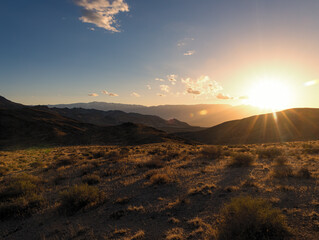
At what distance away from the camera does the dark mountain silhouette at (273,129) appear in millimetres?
47312

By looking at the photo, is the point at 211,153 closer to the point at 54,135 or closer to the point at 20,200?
the point at 20,200

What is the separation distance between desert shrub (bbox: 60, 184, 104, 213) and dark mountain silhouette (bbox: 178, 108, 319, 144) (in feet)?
171

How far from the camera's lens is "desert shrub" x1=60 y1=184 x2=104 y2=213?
6.64 meters

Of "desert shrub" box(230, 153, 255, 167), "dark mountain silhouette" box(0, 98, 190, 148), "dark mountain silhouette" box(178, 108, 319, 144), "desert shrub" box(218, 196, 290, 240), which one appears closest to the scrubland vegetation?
"desert shrub" box(218, 196, 290, 240)

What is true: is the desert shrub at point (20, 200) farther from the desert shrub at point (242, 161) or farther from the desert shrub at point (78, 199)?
the desert shrub at point (242, 161)

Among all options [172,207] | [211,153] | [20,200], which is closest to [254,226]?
[172,207]

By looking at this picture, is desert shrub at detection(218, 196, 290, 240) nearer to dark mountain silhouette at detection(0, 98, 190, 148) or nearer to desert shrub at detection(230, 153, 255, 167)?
desert shrub at detection(230, 153, 255, 167)

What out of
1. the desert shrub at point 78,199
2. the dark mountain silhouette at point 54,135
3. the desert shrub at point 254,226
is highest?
the desert shrub at point 254,226

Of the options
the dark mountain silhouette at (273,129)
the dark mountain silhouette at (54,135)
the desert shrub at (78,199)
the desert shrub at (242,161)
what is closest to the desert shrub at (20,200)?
the desert shrub at (78,199)

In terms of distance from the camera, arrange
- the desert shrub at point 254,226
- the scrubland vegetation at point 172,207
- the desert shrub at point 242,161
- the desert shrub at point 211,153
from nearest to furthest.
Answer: the desert shrub at point 254,226
the scrubland vegetation at point 172,207
the desert shrub at point 242,161
the desert shrub at point 211,153

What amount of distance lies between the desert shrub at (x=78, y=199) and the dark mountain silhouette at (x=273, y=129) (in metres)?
52.1

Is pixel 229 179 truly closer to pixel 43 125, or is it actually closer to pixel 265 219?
pixel 265 219

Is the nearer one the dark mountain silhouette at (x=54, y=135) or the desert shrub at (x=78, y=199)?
the desert shrub at (x=78, y=199)

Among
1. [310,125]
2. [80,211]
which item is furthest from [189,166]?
[310,125]
